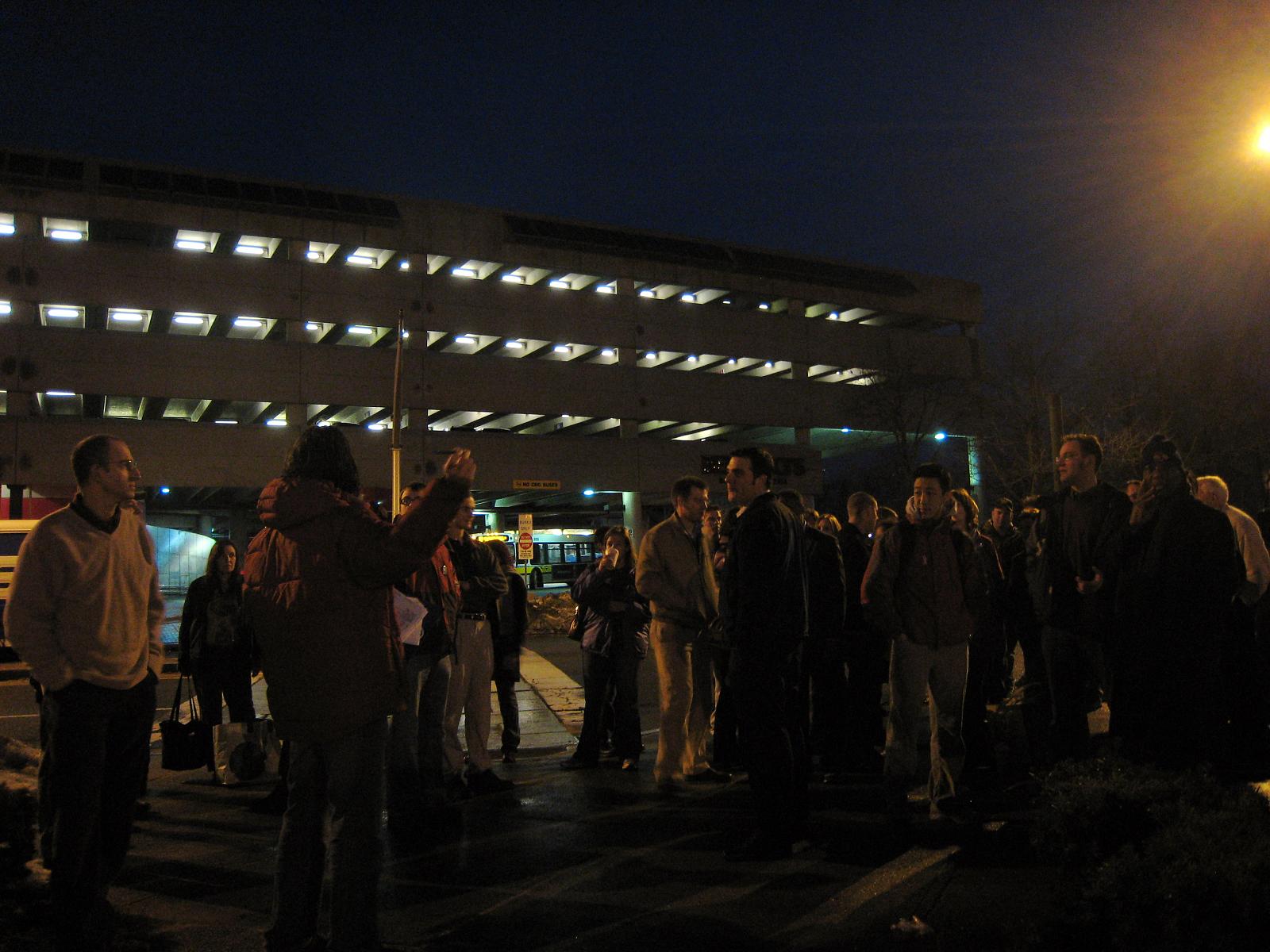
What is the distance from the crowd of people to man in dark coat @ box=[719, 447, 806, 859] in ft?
0.05

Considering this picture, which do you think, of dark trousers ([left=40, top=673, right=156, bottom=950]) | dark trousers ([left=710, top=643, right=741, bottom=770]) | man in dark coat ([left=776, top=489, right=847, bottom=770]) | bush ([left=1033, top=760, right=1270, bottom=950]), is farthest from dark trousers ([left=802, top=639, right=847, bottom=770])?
dark trousers ([left=40, top=673, right=156, bottom=950])

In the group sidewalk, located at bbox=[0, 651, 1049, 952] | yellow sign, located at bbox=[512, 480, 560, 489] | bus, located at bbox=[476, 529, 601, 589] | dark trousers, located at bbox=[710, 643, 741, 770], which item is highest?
yellow sign, located at bbox=[512, 480, 560, 489]

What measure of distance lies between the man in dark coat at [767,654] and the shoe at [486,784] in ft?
7.49

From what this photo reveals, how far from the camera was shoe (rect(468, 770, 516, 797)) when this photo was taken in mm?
6742

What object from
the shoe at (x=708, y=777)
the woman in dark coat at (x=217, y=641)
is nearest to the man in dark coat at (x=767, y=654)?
the shoe at (x=708, y=777)

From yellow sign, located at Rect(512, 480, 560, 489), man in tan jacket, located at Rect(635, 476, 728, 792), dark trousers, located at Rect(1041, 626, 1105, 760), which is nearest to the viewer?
dark trousers, located at Rect(1041, 626, 1105, 760)

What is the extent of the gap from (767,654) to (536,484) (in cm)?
3954

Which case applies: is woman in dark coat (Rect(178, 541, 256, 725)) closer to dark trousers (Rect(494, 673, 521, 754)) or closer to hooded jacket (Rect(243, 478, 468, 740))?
dark trousers (Rect(494, 673, 521, 754))

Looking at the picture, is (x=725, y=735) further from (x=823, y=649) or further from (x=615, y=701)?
(x=823, y=649)

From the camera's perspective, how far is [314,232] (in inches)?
1575

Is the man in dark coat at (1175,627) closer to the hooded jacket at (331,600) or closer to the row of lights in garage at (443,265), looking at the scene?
the hooded jacket at (331,600)

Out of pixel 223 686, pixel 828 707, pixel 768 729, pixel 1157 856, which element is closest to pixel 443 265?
pixel 223 686

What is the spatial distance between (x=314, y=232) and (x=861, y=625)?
37.3 meters

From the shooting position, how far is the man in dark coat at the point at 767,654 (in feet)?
16.5
